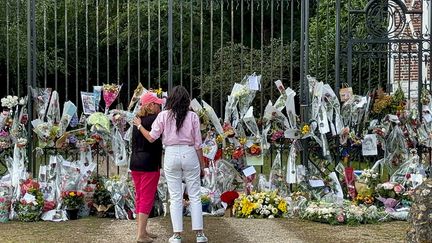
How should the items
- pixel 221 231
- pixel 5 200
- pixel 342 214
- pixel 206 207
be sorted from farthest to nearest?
pixel 206 207, pixel 5 200, pixel 342 214, pixel 221 231

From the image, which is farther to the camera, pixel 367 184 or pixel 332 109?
pixel 332 109

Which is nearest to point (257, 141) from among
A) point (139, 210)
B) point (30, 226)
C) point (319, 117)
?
point (319, 117)

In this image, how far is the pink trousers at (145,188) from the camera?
7281 millimetres

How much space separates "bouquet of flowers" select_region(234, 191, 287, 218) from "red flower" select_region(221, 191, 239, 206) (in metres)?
0.05

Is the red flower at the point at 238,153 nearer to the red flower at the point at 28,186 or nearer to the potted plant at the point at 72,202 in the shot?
the potted plant at the point at 72,202

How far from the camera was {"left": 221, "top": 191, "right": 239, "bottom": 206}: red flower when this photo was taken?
28.9 ft

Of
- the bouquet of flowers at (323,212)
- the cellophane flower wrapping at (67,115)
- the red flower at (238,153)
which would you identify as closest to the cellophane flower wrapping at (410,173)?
the bouquet of flowers at (323,212)

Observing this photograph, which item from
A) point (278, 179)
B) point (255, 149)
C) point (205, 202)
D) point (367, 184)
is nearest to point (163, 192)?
point (205, 202)

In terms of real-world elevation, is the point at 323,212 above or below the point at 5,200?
below

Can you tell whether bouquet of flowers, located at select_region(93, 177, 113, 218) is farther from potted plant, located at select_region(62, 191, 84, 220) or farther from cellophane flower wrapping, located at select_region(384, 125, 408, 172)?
cellophane flower wrapping, located at select_region(384, 125, 408, 172)

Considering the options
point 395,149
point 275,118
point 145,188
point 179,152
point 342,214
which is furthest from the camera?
point 395,149

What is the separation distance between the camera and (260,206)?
874 centimetres

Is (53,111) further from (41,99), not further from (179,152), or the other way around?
(179,152)

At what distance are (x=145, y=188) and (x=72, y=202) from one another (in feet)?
5.41
